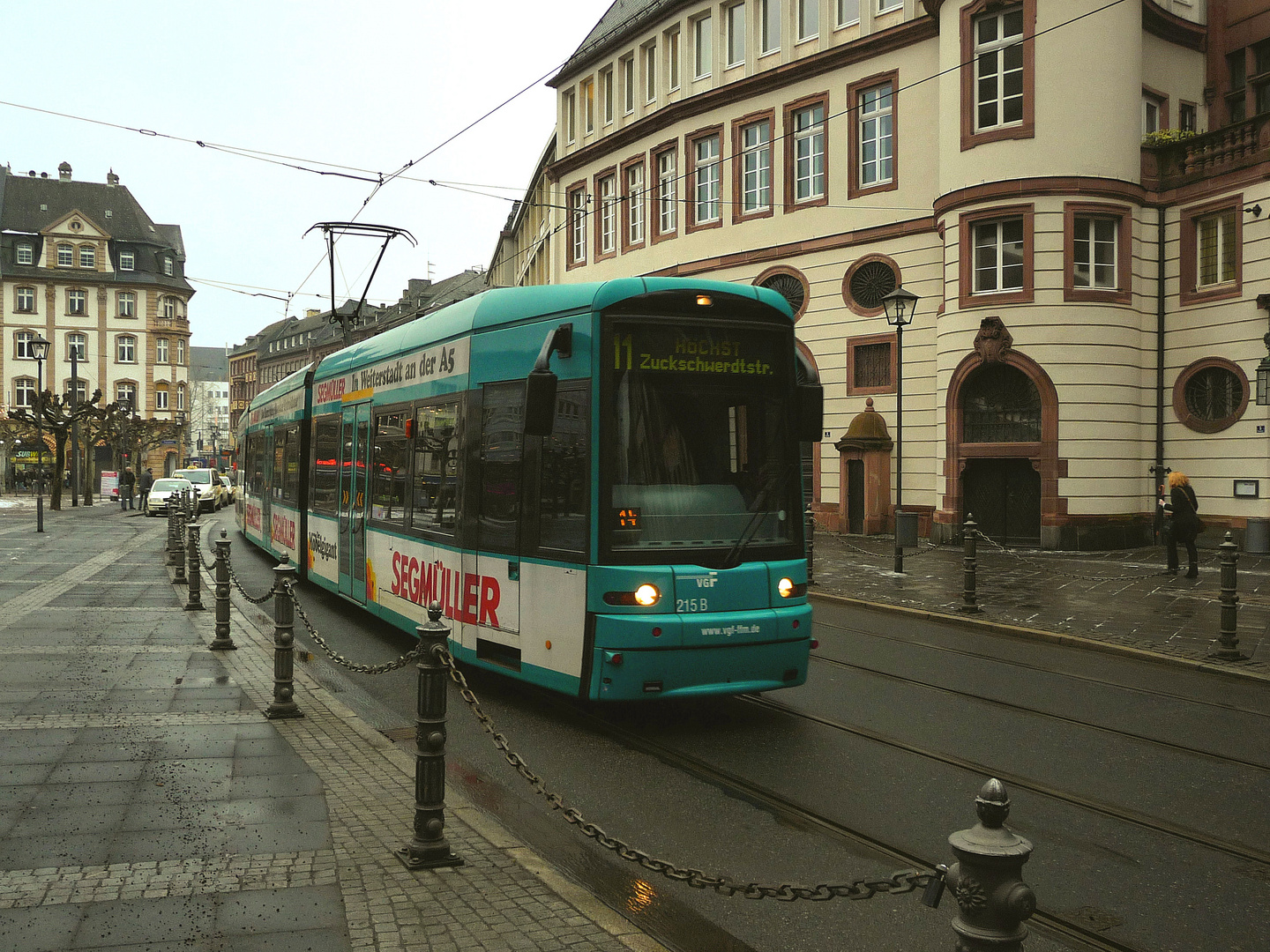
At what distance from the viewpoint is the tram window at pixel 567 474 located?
289 inches

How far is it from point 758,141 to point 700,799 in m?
27.0

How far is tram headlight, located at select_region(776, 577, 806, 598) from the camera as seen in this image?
7.55 metres

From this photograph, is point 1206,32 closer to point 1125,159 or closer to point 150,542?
point 1125,159

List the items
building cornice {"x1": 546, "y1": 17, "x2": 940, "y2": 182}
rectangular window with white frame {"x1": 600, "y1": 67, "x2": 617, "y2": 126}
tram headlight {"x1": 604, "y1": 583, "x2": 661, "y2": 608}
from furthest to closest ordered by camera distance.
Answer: rectangular window with white frame {"x1": 600, "y1": 67, "x2": 617, "y2": 126} < building cornice {"x1": 546, "y1": 17, "x2": 940, "y2": 182} < tram headlight {"x1": 604, "y1": 583, "x2": 661, "y2": 608}

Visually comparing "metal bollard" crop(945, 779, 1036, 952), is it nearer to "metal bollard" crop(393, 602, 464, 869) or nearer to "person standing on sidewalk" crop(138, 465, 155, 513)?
"metal bollard" crop(393, 602, 464, 869)

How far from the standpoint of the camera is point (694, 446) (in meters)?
7.41

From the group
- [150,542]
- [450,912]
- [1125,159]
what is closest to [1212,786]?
[450,912]

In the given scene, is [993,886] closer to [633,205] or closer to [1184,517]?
[1184,517]

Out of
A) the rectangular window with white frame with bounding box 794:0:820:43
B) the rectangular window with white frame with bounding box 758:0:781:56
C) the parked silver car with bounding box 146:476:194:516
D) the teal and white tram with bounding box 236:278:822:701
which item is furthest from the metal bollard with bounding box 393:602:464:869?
the parked silver car with bounding box 146:476:194:516

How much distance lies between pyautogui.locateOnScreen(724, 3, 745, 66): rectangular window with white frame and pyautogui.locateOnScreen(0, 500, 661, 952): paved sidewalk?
26.2 metres

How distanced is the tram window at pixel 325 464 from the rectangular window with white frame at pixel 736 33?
20.7 meters

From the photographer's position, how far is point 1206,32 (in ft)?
85.0

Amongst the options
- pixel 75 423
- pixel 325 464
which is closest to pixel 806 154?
pixel 325 464

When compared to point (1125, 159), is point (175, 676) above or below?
below
